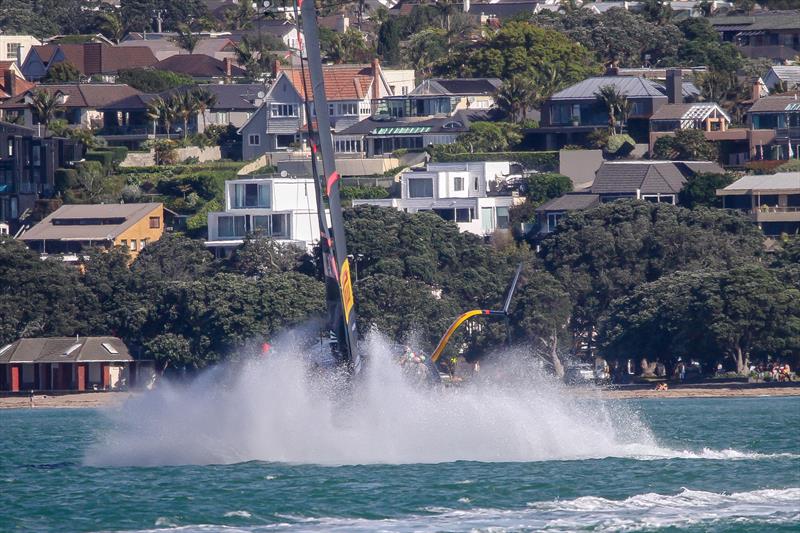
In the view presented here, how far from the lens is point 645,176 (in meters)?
98.4

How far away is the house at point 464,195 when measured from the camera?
10131 cm

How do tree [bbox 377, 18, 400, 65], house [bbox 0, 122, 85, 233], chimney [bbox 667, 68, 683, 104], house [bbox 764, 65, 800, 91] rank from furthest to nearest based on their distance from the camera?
tree [bbox 377, 18, 400, 65] → house [bbox 764, 65, 800, 91] → chimney [bbox 667, 68, 683, 104] → house [bbox 0, 122, 85, 233]

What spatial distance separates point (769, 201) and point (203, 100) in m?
44.7

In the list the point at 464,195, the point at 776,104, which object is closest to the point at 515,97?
the point at 464,195

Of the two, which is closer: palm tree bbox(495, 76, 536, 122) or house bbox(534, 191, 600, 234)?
house bbox(534, 191, 600, 234)

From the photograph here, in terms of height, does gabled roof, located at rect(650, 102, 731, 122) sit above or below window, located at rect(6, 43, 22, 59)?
below

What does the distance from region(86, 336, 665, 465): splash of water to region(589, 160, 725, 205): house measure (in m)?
63.0

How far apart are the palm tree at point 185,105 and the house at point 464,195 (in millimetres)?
22309

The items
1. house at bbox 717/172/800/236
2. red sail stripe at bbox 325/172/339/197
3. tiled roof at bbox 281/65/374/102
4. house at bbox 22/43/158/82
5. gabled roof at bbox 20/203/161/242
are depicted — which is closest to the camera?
red sail stripe at bbox 325/172/339/197

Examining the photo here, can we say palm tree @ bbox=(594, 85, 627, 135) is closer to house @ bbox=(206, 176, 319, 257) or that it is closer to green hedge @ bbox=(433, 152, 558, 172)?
green hedge @ bbox=(433, 152, 558, 172)

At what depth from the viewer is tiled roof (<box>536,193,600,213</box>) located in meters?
95.2

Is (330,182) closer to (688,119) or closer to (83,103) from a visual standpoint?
(688,119)

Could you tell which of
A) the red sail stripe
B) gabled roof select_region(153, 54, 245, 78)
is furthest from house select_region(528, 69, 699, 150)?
the red sail stripe

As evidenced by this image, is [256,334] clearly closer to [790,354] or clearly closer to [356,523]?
[790,354]
